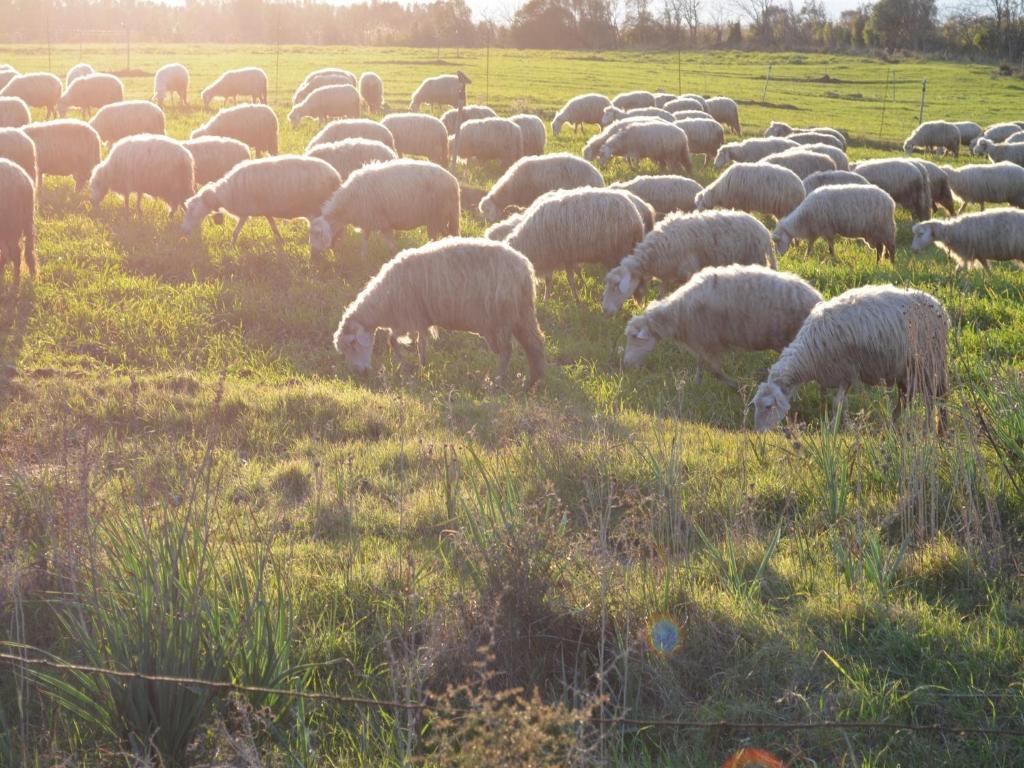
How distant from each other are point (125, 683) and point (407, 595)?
1086mm

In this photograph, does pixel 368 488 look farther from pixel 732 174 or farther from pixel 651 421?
pixel 732 174

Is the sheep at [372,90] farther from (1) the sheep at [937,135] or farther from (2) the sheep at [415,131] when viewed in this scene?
(1) the sheep at [937,135]

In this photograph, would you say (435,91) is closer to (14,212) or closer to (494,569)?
(14,212)

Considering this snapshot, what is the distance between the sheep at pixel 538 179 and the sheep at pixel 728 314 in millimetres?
5506

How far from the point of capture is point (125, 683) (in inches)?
129

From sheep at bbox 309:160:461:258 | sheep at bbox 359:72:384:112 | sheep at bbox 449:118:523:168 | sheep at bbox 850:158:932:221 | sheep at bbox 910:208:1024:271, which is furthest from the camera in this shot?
sheep at bbox 359:72:384:112

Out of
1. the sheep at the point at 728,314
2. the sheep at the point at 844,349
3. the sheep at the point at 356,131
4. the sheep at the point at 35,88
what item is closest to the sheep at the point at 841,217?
the sheep at the point at 728,314

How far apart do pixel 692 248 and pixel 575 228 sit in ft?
4.20

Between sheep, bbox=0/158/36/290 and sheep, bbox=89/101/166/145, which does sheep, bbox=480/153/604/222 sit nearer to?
sheep, bbox=0/158/36/290

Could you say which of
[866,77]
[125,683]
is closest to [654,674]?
[125,683]

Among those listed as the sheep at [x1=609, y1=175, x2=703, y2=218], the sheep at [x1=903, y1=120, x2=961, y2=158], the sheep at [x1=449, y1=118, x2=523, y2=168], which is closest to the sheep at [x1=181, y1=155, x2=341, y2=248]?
the sheep at [x1=609, y1=175, x2=703, y2=218]

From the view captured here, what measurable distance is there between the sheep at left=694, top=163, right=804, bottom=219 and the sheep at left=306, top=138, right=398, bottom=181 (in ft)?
16.0

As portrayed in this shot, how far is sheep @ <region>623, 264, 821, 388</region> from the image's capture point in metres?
8.39

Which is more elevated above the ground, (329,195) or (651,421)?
(329,195)
